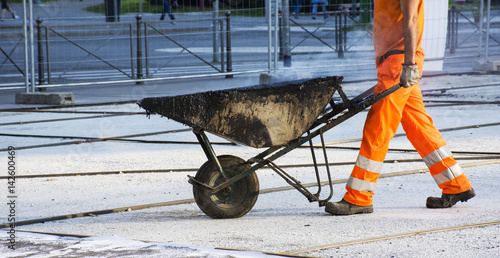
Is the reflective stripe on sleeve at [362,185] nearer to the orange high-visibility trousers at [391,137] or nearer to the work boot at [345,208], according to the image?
the orange high-visibility trousers at [391,137]

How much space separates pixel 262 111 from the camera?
4336 millimetres

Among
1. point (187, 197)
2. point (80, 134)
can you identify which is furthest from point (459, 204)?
point (80, 134)

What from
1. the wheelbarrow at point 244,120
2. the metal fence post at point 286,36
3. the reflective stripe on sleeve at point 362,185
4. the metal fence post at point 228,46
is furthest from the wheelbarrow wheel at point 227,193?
the metal fence post at point 286,36

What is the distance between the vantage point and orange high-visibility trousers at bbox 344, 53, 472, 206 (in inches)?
175

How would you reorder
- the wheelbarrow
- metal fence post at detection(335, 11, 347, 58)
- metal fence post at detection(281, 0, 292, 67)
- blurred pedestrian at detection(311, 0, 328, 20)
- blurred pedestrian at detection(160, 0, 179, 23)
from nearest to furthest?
the wheelbarrow < metal fence post at detection(281, 0, 292, 67) < blurred pedestrian at detection(160, 0, 179, 23) < blurred pedestrian at detection(311, 0, 328, 20) < metal fence post at detection(335, 11, 347, 58)

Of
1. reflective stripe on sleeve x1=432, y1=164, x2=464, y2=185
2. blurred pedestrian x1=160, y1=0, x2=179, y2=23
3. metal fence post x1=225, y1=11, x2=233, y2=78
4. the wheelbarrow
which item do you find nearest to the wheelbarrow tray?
the wheelbarrow

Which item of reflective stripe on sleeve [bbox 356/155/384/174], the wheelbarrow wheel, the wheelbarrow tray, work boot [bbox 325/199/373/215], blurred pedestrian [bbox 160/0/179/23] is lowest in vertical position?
work boot [bbox 325/199/373/215]

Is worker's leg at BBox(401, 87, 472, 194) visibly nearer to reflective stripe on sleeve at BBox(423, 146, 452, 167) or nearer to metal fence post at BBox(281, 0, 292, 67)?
reflective stripe on sleeve at BBox(423, 146, 452, 167)

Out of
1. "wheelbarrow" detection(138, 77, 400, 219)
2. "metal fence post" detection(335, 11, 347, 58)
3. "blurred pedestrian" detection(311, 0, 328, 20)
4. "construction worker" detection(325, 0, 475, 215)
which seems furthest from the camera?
"metal fence post" detection(335, 11, 347, 58)

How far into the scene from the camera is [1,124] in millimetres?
8430

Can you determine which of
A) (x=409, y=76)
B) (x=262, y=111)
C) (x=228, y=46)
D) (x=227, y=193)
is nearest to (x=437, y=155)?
(x=409, y=76)

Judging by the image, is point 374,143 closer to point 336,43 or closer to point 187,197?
point 187,197

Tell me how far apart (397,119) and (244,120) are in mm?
948

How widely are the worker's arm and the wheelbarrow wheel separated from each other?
110 centimetres
